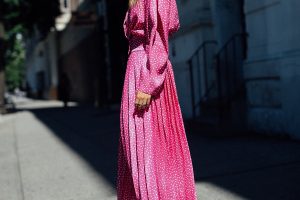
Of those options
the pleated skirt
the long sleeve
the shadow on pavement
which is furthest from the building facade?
the long sleeve

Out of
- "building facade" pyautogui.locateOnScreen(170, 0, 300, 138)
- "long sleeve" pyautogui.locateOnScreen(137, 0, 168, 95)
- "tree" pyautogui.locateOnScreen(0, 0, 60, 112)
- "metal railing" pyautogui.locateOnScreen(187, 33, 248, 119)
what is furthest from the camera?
"tree" pyautogui.locateOnScreen(0, 0, 60, 112)

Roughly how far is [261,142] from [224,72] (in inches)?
89.6

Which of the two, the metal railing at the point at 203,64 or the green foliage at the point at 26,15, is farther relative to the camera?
the green foliage at the point at 26,15

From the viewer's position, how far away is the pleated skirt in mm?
3018

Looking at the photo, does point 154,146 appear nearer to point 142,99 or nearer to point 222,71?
point 142,99

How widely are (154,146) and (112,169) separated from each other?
3325 millimetres

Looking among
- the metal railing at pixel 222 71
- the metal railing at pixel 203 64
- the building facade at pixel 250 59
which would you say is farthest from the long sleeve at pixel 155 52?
the metal railing at pixel 203 64

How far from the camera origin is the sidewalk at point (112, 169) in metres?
4.86

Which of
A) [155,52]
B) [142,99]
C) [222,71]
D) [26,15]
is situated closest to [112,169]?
[142,99]

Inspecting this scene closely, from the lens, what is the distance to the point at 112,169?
627 cm

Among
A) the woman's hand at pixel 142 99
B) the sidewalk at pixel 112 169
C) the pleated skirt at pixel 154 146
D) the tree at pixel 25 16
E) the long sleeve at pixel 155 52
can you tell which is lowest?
the sidewalk at pixel 112 169

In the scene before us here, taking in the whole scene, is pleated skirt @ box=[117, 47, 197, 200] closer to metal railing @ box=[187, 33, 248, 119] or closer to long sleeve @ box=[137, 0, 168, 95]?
long sleeve @ box=[137, 0, 168, 95]

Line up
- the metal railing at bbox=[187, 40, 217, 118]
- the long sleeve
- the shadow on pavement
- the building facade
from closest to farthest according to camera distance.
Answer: the long sleeve, the shadow on pavement, the building facade, the metal railing at bbox=[187, 40, 217, 118]

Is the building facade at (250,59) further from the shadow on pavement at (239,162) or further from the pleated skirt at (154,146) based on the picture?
the pleated skirt at (154,146)
